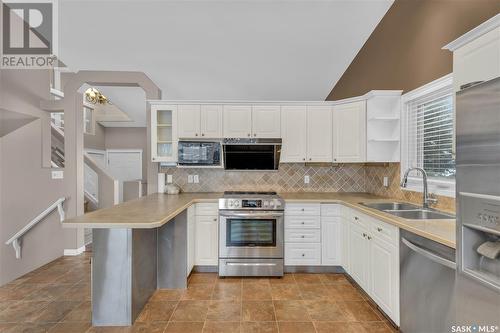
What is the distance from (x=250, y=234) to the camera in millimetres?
3146

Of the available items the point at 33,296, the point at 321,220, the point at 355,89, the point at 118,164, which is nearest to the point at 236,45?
the point at 355,89

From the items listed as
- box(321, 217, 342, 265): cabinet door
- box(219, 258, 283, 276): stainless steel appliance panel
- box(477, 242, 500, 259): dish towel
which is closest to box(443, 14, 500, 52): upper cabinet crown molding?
box(477, 242, 500, 259): dish towel

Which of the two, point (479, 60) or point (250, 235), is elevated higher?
point (479, 60)

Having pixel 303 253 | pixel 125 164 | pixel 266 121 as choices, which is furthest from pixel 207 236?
pixel 125 164

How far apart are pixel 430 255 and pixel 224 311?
1.78 meters

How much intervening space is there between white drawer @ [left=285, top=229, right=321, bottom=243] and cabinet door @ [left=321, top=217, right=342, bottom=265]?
0.25 feet

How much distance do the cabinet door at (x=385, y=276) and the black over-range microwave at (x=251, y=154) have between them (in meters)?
1.65

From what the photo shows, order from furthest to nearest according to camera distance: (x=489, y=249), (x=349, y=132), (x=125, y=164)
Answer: (x=125, y=164), (x=349, y=132), (x=489, y=249)

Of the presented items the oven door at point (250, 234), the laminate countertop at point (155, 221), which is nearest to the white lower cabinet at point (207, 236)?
the oven door at point (250, 234)

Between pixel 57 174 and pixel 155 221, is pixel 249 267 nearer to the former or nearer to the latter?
pixel 155 221

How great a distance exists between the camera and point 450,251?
1.50 meters

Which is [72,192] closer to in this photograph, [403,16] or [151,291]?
[151,291]

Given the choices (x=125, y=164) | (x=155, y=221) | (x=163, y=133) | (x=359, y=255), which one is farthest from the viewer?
(x=125, y=164)

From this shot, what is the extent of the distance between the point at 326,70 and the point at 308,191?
197 cm
